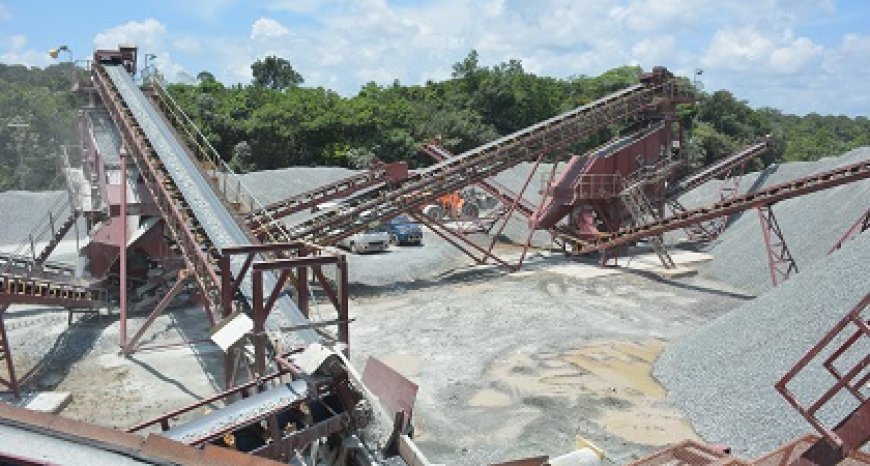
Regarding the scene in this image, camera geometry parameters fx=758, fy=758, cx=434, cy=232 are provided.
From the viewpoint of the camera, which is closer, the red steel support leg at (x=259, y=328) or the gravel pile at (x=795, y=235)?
the red steel support leg at (x=259, y=328)

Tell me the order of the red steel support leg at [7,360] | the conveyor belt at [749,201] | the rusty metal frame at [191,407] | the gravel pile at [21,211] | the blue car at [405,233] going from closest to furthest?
the rusty metal frame at [191,407], the red steel support leg at [7,360], the conveyor belt at [749,201], the blue car at [405,233], the gravel pile at [21,211]

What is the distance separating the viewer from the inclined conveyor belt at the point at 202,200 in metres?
9.98

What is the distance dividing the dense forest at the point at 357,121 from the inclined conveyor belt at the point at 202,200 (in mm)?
21908

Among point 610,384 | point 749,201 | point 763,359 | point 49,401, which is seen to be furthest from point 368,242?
point 763,359

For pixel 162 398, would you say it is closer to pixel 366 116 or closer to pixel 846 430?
Result: pixel 846 430

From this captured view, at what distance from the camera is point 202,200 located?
13945mm

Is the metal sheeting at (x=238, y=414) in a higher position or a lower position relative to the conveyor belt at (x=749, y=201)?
lower

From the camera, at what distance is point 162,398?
42.2 ft

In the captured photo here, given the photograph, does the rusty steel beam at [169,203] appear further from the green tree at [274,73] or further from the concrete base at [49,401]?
the green tree at [274,73]

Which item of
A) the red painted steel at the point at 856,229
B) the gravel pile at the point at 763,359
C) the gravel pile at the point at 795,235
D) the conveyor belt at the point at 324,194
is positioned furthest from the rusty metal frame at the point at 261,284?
the gravel pile at the point at 795,235

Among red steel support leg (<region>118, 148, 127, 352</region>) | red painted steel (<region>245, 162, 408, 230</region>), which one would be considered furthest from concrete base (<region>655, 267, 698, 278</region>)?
red steel support leg (<region>118, 148, 127, 352</region>)

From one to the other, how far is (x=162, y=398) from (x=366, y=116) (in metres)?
34.1

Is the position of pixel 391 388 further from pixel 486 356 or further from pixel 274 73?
pixel 274 73

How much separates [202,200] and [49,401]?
4226 millimetres
